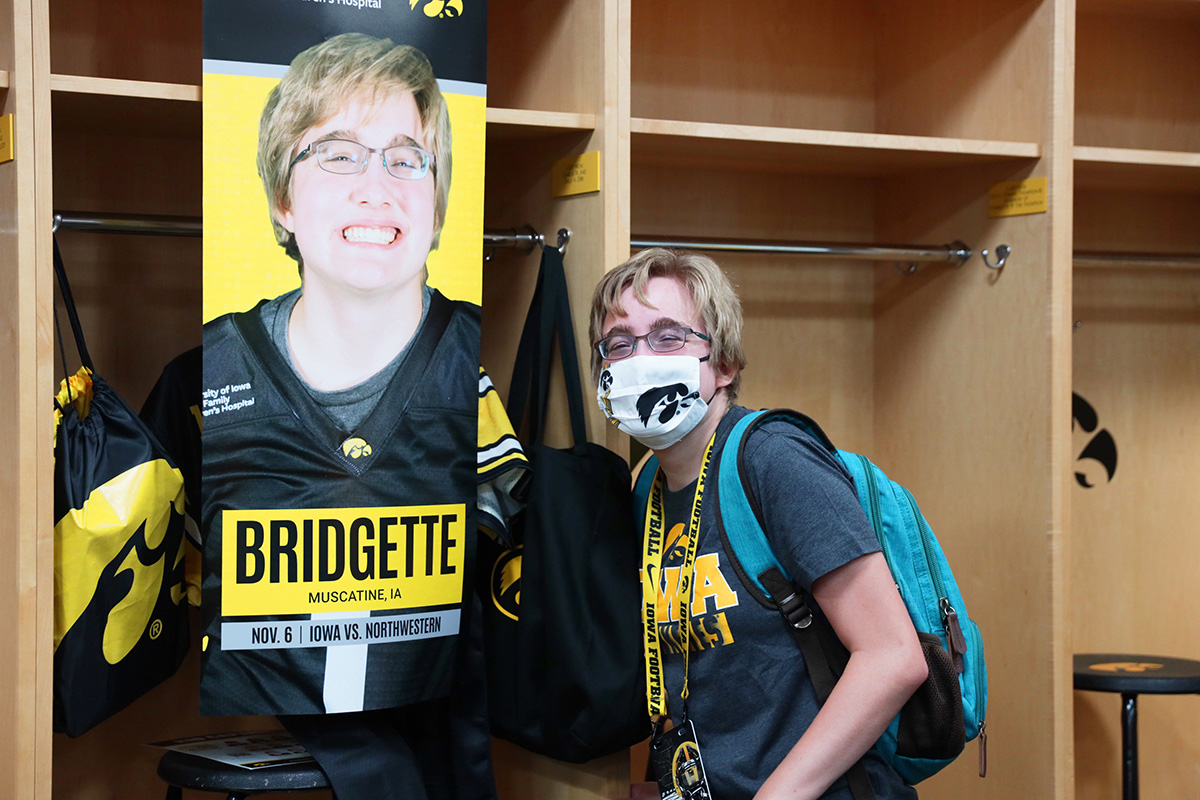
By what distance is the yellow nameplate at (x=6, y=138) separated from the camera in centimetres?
168

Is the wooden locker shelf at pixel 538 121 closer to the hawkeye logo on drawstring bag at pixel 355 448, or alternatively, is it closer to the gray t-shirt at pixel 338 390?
the gray t-shirt at pixel 338 390

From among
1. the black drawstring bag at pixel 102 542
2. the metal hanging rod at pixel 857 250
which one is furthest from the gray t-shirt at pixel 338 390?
the metal hanging rod at pixel 857 250

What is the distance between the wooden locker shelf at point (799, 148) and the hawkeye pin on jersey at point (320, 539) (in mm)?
638

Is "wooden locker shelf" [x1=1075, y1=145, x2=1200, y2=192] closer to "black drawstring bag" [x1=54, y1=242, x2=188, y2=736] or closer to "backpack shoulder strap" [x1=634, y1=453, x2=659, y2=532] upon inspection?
"backpack shoulder strap" [x1=634, y1=453, x2=659, y2=532]

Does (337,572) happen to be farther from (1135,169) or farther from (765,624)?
(1135,169)

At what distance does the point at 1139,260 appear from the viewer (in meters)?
2.79

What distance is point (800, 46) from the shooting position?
2.75 m

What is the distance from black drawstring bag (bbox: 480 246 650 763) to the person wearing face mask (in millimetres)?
59

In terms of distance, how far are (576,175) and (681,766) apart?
100cm

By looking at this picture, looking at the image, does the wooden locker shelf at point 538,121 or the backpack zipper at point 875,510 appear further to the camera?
the wooden locker shelf at point 538,121

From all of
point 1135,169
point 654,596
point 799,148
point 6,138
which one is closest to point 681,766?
point 654,596

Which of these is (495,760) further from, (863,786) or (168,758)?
(863,786)

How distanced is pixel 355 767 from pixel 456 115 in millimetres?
1033

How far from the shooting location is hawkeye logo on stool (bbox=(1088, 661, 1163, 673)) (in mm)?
2584
